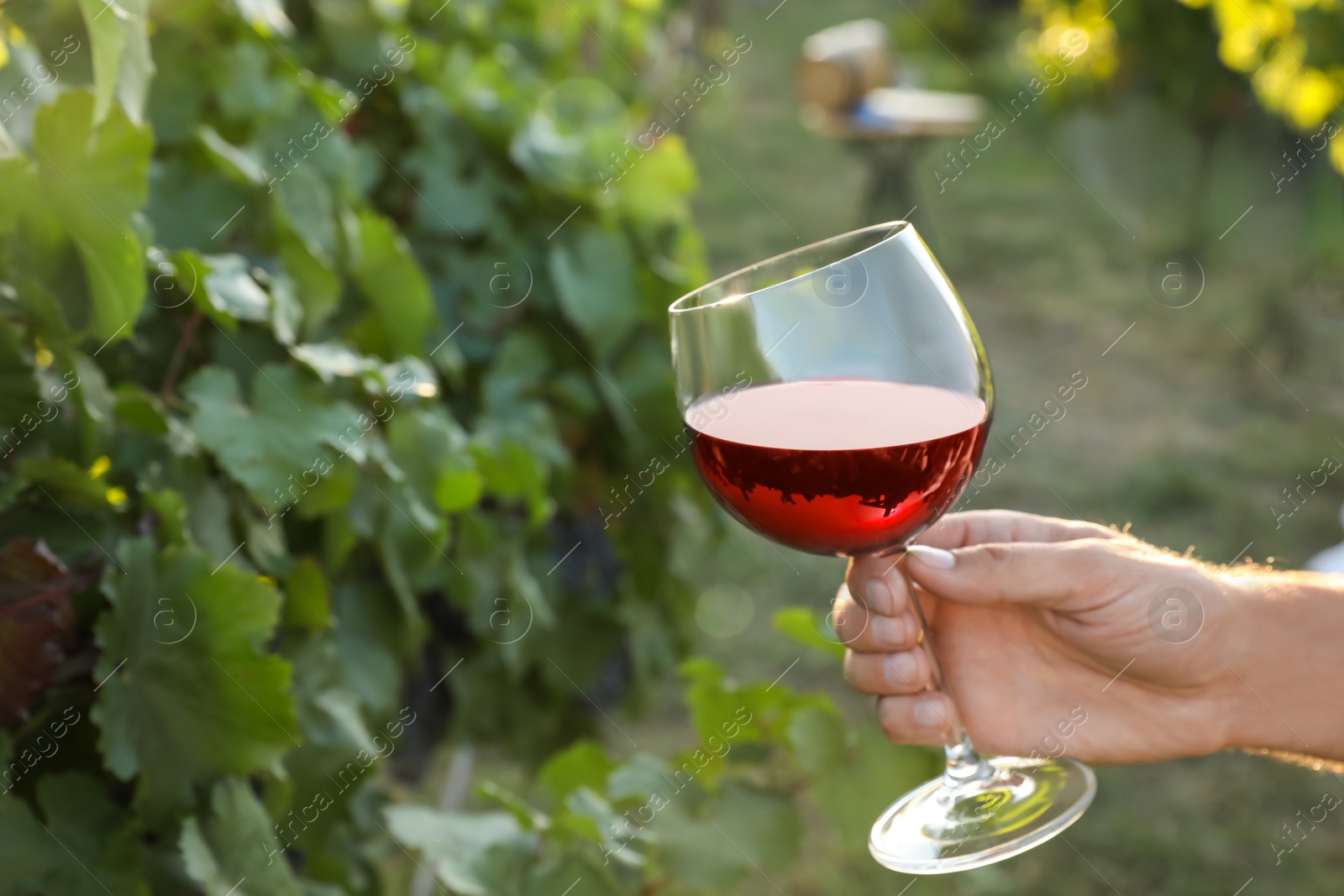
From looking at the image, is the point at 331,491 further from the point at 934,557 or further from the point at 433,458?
the point at 934,557

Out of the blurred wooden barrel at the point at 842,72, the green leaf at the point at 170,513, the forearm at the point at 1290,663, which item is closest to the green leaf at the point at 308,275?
the green leaf at the point at 170,513

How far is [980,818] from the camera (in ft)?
3.26

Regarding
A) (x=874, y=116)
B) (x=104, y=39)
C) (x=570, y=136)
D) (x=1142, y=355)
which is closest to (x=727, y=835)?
(x=104, y=39)

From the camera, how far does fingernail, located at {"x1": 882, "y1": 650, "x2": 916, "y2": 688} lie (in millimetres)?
1021

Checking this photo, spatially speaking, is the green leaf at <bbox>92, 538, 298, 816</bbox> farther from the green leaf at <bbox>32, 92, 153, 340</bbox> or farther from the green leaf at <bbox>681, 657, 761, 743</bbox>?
the green leaf at <bbox>681, 657, 761, 743</bbox>

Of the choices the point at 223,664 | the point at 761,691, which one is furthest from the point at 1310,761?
the point at 223,664

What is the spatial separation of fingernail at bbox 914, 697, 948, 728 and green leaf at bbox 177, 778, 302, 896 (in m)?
0.55

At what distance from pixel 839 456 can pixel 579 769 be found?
69 cm

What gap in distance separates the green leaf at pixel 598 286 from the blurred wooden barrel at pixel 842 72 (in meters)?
4.83

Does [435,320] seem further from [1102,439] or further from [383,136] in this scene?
[1102,439]

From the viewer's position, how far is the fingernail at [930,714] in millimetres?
1027

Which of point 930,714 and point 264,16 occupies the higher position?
point 264,16

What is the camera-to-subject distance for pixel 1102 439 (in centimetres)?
426

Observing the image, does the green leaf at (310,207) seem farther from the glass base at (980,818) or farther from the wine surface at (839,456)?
the glass base at (980,818)
